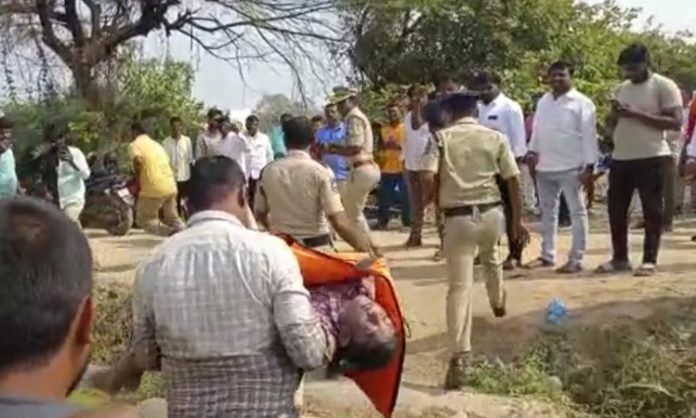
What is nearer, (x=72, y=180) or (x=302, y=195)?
(x=302, y=195)

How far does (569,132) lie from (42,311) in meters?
7.50

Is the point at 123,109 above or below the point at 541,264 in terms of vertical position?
above

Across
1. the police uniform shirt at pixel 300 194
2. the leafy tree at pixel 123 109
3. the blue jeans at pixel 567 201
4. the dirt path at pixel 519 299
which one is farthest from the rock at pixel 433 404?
the leafy tree at pixel 123 109

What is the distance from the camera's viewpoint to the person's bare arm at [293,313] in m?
4.04

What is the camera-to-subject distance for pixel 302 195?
261 inches

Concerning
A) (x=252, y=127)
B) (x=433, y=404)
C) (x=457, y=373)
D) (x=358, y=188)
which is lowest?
(x=433, y=404)

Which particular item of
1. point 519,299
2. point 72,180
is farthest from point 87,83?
point 519,299

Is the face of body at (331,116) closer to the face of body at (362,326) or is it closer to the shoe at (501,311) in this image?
the shoe at (501,311)

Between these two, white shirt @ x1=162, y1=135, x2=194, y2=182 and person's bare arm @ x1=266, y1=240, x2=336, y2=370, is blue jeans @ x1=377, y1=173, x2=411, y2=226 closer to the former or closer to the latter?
white shirt @ x1=162, y1=135, x2=194, y2=182

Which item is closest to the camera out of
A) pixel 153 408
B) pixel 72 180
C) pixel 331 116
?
pixel 153 408

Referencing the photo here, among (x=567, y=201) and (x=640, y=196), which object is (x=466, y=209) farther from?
(x=567, y=201)

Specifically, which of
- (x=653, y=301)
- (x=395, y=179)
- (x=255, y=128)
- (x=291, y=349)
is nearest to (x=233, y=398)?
(x=291, y=349)

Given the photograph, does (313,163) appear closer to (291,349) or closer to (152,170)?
(291,349)

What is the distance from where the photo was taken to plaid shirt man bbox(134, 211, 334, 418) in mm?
4062
